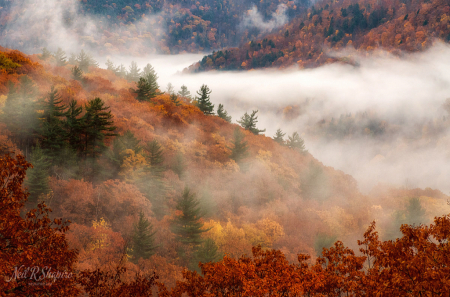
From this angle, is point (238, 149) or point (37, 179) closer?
point (37, 179)

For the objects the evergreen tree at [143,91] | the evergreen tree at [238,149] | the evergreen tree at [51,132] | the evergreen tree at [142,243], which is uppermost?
the evergreen tree at [143,91]

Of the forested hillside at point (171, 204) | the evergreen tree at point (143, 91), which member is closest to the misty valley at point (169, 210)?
the forested hillside at point (171, 204)

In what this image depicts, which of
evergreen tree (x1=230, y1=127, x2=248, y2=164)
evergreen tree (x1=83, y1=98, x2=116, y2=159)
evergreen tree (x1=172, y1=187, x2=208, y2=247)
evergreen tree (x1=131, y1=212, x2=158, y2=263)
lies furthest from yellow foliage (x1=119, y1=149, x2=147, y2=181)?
evergreen tree (x1=230, y1=127, x2=248, y2=164)

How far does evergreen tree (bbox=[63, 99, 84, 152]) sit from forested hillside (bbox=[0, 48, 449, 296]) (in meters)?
0.14

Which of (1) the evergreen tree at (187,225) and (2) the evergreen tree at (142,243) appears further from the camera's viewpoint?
(1) the evergreen tree at (187,225)

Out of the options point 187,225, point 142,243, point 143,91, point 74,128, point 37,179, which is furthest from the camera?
point 143,91

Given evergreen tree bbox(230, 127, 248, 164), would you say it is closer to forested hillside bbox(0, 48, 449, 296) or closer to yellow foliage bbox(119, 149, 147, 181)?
forested hillside bbox(0, 48, 449, 296)

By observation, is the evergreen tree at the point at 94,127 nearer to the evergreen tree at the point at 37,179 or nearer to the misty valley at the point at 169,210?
the misty valley at the point at 169,210

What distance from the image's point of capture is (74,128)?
30.3 metres

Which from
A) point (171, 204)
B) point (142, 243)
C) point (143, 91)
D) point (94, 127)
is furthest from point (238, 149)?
point (142, 243)

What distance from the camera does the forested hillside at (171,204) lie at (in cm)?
882

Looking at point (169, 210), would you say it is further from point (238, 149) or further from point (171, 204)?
point (238, 149)

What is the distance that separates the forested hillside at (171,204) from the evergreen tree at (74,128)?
14 centimetres

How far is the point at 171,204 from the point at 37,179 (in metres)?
15.0
